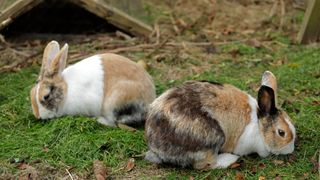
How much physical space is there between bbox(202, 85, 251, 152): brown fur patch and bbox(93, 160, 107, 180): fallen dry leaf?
2.92ft

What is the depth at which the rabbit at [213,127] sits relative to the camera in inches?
159

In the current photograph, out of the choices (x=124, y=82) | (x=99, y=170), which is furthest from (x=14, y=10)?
(x=99, y=170)

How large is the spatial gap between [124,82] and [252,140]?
1.21 meters

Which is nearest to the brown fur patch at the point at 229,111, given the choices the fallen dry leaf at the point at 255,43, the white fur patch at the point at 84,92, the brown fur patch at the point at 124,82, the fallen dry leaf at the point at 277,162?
the fallen dry leaf at the point at 277,162

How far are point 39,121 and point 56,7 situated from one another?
105 inches

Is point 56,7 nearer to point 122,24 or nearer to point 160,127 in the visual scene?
point 122,24

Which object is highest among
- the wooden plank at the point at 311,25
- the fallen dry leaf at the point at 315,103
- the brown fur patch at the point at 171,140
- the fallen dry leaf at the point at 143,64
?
the wooden plank at the point at 311,25

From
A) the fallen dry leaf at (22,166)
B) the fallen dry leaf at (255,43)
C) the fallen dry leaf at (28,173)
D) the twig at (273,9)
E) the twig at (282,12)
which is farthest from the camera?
the twig at (273,9)

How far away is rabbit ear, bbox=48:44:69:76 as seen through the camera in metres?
4.76

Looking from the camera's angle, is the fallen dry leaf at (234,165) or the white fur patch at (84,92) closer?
the fallen dry leaf at (234,165)

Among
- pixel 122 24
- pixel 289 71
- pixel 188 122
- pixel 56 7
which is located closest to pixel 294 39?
pixel 289 71

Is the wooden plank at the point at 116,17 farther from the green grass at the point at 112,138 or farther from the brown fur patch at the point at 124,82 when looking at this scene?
the brown fur patch at the point at 124,82

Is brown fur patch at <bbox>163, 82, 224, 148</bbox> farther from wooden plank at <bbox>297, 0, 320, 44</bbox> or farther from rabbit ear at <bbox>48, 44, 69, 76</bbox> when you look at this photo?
wooden plank at <bbox>297, 0, 320, 44</bbox>

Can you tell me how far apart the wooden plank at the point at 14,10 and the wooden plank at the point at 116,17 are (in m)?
0.52
